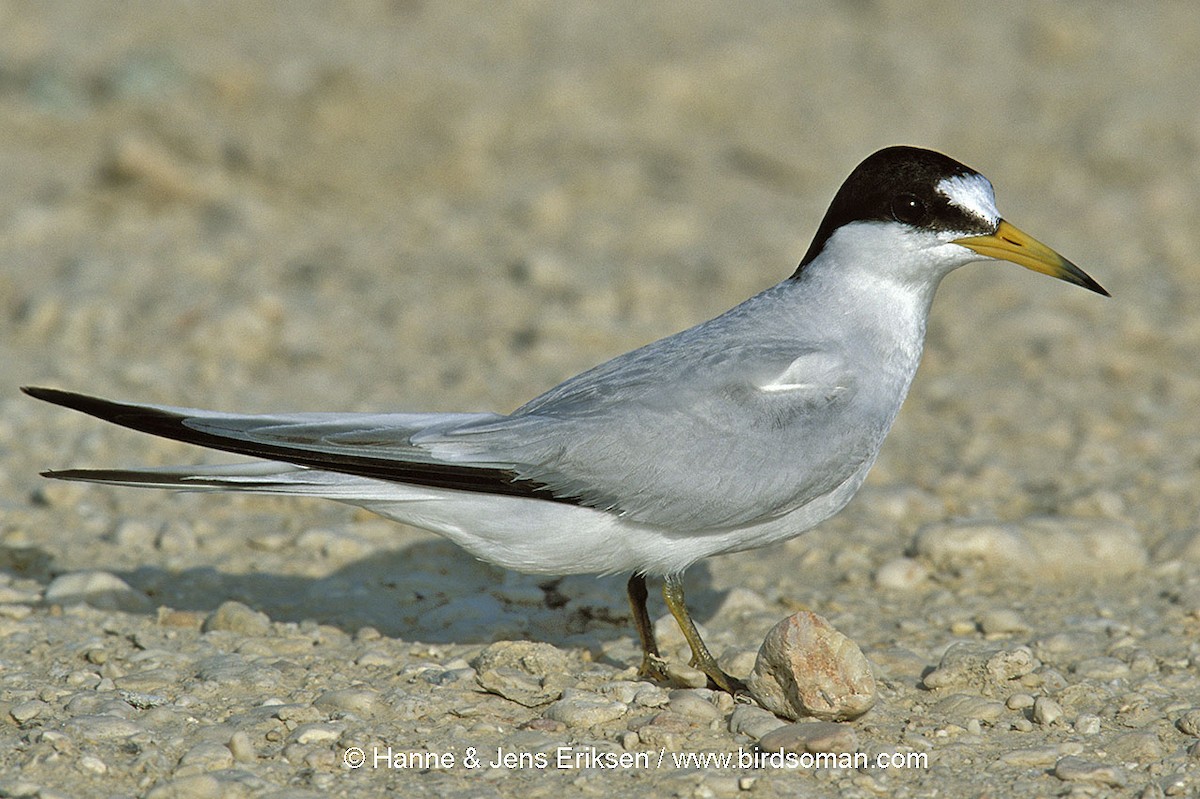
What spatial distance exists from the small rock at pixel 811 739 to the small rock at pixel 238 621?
1686 mm

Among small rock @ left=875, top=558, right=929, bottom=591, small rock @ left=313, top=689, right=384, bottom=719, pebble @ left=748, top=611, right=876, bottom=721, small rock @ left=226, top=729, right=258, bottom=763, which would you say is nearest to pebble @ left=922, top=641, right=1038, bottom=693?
pebble @ left=748, top=611, right=876, bottom=721

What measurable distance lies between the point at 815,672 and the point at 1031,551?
157cm

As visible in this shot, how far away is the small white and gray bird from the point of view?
4059 mm

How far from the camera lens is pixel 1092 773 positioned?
3555mm

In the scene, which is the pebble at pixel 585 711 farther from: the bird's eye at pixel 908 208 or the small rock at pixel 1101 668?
the bird's eye at pixel 908 208

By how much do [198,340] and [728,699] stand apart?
366 cm

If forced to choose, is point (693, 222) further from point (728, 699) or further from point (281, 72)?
point (728, 699)

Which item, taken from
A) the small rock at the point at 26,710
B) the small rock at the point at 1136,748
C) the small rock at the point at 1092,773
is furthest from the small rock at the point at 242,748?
the small rock at the point at 1136,748

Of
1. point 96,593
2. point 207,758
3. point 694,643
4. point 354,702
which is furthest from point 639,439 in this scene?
point 96,593

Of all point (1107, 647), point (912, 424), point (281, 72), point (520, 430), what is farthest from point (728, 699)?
point (281, 72)

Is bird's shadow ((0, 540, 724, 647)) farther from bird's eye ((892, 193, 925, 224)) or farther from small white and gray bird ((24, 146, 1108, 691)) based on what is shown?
bird's eye ((892, 193, 925, 224))

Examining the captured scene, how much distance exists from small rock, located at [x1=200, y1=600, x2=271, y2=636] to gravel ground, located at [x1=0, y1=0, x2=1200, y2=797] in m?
0.01

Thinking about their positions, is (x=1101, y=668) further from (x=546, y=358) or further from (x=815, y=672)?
(x=546, y=358)

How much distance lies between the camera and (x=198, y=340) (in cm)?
672
